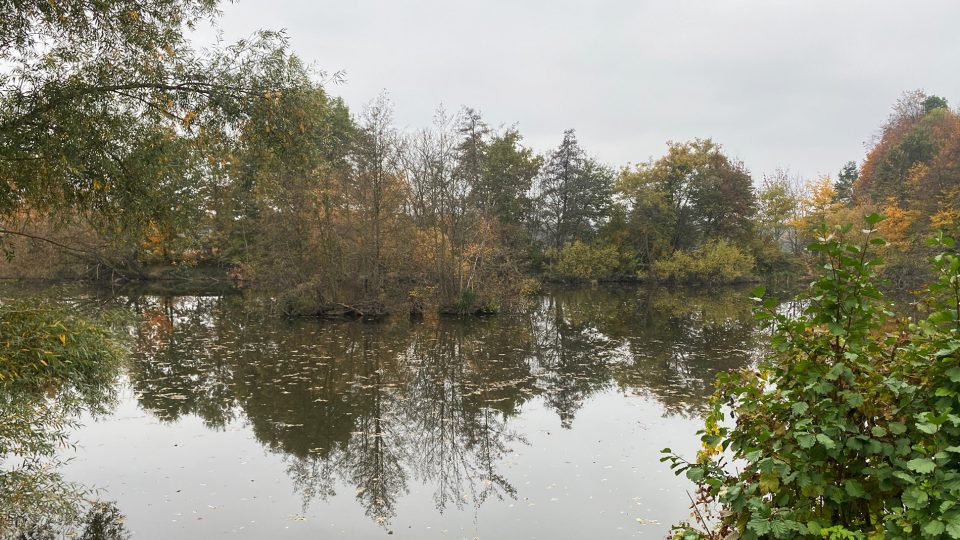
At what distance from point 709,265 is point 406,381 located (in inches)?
1405

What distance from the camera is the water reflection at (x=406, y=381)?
801 cm

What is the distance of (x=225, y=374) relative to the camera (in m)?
13.1

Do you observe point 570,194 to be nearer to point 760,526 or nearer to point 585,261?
point 585,261

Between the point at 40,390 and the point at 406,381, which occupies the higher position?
the point at 40,390

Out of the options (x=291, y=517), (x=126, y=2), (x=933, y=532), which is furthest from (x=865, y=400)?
(x=126, y=2)

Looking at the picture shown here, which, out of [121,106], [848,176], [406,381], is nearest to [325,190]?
[406,381]

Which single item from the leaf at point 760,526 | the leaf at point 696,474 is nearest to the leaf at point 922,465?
the leaf at point 760,526

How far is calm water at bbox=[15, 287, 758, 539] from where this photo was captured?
651cm

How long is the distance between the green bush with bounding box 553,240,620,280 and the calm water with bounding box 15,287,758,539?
26.5 m

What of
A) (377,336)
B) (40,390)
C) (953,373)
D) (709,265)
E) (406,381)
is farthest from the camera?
(709,265)

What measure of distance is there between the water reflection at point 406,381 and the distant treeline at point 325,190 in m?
2.80

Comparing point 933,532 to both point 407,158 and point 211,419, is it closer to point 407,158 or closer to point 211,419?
point 211,419

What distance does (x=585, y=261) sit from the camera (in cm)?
4459

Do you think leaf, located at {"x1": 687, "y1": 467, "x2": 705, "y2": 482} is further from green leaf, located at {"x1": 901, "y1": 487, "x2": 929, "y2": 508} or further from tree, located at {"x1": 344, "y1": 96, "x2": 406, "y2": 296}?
tree, located at {"x1": 344, "y1": 96, "x2": 406, "y2": 296}
